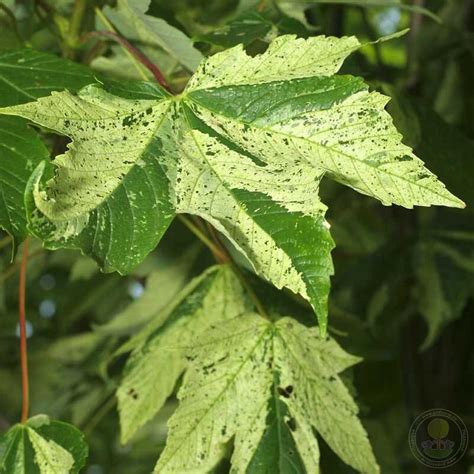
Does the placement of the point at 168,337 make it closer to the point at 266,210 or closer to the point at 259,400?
the point at 259,400

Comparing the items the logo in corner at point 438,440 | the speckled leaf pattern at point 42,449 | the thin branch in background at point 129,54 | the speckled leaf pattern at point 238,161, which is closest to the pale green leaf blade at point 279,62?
the speckled leaf pattern at point 238,161

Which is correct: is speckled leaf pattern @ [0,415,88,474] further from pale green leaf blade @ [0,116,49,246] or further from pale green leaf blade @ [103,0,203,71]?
pale green leaf blade @ [103,0,203,71]

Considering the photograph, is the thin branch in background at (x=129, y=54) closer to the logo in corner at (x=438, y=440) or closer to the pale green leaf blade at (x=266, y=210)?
the pale green leaf blade at (x=266, y=210)

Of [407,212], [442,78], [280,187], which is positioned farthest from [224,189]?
[442,78]

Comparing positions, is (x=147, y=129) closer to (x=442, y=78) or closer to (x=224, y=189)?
(x=224, y=189)

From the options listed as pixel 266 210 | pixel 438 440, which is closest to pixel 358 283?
pixel 438 440
